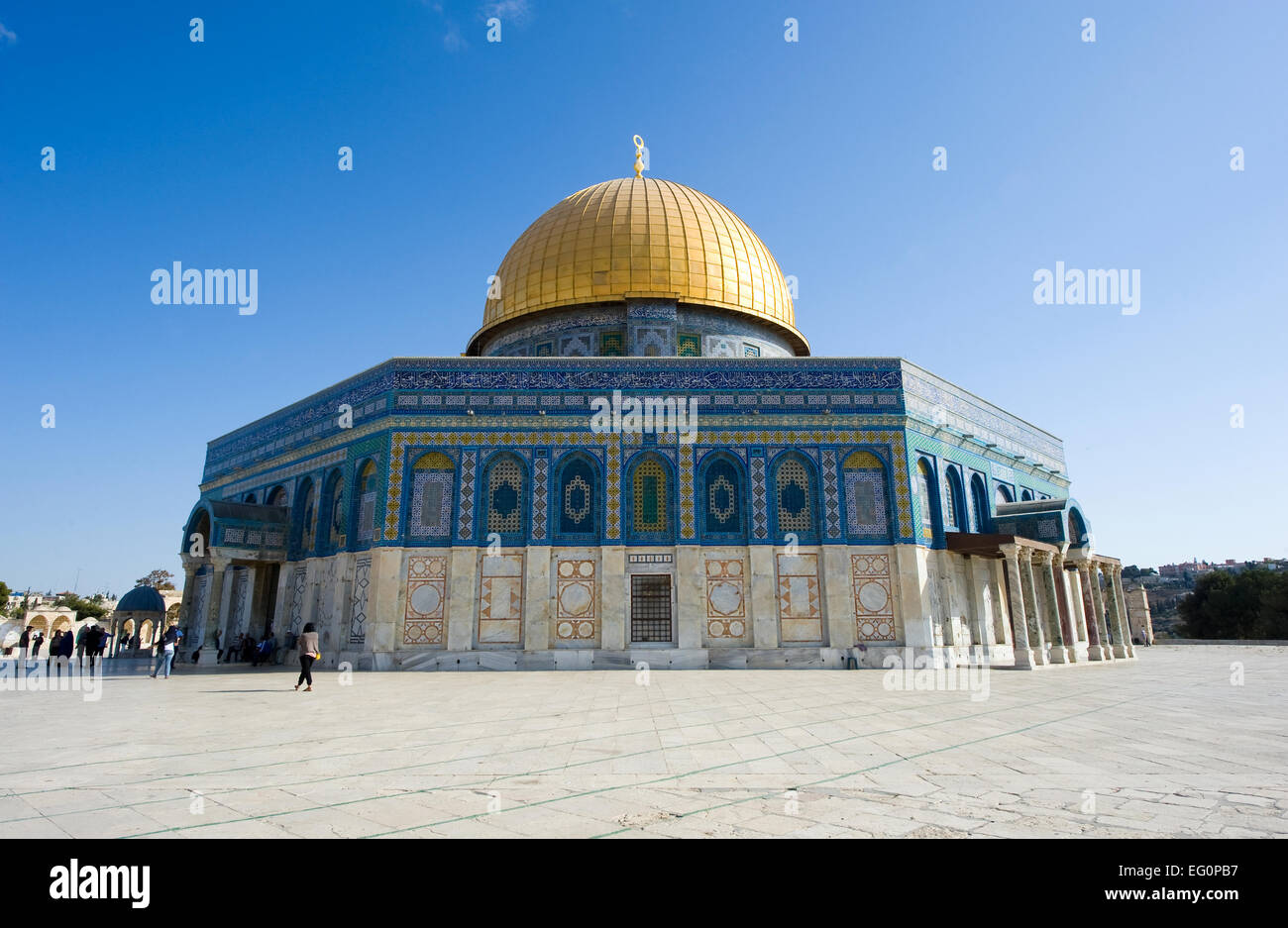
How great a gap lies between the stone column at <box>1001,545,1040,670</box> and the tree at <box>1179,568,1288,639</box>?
98.9ft

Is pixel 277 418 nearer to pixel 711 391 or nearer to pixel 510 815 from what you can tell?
pixel 711 391

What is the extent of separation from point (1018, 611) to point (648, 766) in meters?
15.1

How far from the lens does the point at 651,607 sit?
17.7m

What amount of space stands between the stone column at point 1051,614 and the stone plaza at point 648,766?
8.18 m

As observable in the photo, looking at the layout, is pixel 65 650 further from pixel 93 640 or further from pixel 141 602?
pixel 141 602

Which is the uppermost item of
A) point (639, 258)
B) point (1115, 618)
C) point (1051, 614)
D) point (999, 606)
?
point (639, 258)

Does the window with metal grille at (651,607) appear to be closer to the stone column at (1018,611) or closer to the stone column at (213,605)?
the stone column at (1018,611)

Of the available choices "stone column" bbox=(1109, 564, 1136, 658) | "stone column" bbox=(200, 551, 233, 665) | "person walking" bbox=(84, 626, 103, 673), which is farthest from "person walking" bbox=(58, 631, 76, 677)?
"stone column" bbox=(1109, 564, 1136, 658)

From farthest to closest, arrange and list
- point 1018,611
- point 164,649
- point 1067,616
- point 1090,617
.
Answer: point 1090,617 → point 1067,616 → point 1018,611 → point 164,649

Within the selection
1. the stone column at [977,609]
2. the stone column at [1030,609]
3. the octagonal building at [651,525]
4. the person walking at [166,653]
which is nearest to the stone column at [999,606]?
the octagonal building at [651,525]

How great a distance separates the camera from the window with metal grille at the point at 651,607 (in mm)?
17578

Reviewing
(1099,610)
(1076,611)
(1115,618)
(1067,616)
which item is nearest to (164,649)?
(1067,616)
